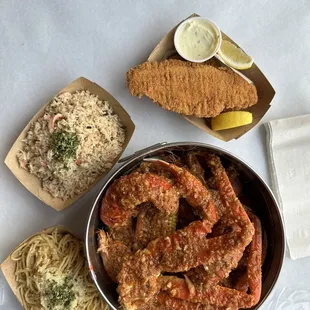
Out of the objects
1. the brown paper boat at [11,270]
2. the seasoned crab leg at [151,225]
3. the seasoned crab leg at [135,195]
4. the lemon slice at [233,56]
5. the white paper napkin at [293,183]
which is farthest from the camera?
the white paper napkin at [293,183]

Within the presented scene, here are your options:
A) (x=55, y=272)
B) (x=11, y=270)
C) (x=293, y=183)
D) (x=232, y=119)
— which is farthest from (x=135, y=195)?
(x=293, y=183)

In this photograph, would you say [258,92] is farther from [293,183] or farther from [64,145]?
[64,145]

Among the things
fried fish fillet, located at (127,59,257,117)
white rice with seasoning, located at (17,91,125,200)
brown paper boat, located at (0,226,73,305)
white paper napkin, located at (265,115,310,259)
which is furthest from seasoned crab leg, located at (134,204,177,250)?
→ white paper napkin, located at (265,115,310,259)

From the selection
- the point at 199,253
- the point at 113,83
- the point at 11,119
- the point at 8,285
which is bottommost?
the point at 199,253

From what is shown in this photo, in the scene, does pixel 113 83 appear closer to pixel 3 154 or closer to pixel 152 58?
pixel 152 58

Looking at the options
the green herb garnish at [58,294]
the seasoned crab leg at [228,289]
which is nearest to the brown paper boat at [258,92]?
Result: the seasoned crab leg at [228,289]

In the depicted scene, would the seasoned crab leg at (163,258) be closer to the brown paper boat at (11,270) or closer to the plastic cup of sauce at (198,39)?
the brown paper boat at (11,270)

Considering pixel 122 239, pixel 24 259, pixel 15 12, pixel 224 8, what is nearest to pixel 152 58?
pixel 224 8

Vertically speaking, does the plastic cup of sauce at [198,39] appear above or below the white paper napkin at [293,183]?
above
